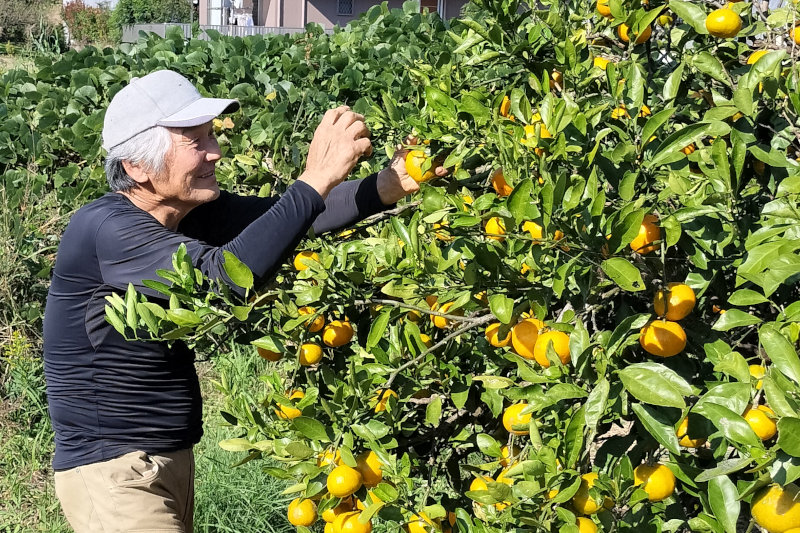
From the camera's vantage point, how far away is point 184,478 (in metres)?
2.25

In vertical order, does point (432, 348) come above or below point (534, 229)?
below

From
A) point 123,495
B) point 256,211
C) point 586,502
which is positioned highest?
point 586,502

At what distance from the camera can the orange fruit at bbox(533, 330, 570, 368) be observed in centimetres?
128

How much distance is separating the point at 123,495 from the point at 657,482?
1.32 meters

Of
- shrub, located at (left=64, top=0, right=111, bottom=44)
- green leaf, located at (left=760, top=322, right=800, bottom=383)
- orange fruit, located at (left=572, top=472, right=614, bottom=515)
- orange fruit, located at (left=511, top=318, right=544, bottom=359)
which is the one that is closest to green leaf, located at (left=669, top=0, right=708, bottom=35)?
orange fruit, located at (left=511, top=318, right=544, bottom=359)

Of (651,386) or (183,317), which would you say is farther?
(183,317)

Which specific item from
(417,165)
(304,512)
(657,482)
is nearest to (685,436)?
(657,482)

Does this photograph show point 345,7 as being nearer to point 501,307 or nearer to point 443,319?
point 443,319

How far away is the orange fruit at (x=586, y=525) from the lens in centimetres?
121

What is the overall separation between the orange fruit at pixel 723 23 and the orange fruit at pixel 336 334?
2.85 ft

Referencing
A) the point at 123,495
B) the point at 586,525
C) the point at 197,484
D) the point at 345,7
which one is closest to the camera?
the point at 586,525

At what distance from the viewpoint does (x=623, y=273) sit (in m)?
1.21

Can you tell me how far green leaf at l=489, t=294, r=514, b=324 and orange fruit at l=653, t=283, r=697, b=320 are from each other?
23 centimetres

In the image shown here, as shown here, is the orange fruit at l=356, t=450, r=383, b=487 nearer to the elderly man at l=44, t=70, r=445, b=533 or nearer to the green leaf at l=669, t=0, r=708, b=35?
the elderly man at l=44, t=70, r=445, b=533
